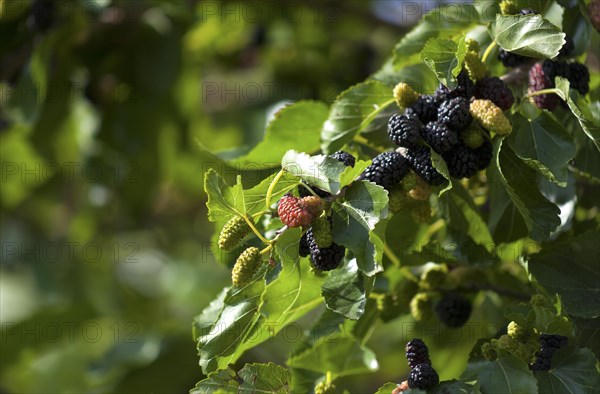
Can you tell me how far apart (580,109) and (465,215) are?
11.5 inches

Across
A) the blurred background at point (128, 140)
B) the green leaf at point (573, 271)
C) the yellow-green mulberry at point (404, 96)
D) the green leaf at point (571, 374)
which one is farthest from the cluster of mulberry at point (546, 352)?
the blurred background at point (128, 140)

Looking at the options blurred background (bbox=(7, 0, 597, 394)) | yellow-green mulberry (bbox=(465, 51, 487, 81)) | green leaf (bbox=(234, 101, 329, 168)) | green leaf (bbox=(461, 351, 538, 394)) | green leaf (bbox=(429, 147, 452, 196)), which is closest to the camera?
green leaf (bbox=(461, 351, 538, 394))

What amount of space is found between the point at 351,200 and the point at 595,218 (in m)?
0.66

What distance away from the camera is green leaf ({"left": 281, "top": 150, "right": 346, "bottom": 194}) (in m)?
1.30

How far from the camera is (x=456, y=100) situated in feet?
4.66

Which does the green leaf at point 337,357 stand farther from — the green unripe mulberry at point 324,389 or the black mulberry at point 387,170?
the black mulberry at point 387,170

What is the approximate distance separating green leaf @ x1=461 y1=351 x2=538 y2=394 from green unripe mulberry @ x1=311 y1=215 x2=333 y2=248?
29cm

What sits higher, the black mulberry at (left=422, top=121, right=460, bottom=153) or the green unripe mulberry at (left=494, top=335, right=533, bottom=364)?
the black mulberry at (left=422, top=121, right=460, bottom=153)

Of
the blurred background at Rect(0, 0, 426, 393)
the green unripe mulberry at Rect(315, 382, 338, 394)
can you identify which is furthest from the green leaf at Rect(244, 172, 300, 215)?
the blurred background at Rect(0, 0, 426, 393)

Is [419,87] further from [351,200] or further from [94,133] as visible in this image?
[94,133]

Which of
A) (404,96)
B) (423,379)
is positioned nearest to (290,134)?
(404,96)

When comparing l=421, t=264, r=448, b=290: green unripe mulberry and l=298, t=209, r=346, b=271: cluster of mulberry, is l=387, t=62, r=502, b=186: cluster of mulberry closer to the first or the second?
l=298, t=209, r=346, b=271: cluster of mulberry

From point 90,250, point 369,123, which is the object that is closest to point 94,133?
point 90,250

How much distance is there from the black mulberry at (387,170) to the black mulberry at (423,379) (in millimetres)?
287
